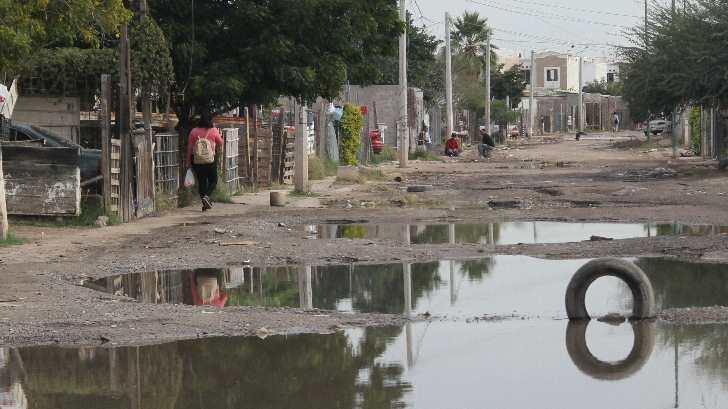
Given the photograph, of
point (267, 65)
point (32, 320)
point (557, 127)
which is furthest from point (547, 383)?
point (557, 127)

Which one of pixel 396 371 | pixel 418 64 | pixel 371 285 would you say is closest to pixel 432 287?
pixel 371 285

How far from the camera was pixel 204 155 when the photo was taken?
76.4ft

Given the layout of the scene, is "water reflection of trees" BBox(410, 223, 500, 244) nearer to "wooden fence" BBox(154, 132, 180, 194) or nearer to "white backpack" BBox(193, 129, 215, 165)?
"white backpack" BBox(193, 129, 215, 165)

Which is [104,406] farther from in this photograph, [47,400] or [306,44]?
[306,44]

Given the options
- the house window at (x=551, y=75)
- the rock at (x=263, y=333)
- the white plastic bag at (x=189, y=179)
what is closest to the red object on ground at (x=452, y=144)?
the white plastic bag at (x=189, y=179)

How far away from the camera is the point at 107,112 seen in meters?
20.5

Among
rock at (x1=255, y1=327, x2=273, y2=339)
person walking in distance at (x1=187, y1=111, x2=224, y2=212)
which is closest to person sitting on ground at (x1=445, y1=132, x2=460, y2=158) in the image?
person walking in distance at (x1=187, y1=111, x2=224, y2=212)

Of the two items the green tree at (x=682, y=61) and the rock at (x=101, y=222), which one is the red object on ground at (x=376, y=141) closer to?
the green tree at (x=682, y=61)

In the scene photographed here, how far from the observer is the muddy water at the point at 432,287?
1234 cm

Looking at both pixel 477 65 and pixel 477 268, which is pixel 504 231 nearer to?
pixel 477 268

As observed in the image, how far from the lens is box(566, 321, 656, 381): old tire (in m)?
9.26

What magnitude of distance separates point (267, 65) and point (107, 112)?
14.5 ft

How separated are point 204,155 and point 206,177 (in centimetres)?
63

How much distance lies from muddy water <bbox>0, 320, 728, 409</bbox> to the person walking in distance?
12869 mm
